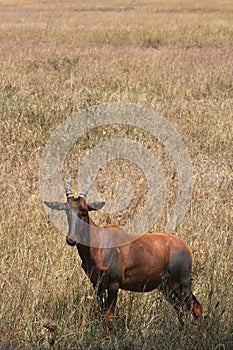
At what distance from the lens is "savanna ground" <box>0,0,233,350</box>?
3633mm

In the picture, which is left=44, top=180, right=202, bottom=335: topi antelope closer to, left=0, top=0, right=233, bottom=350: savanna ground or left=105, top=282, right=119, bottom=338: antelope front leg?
left=105, top=282, right=119, bottom=338: antelope front leg

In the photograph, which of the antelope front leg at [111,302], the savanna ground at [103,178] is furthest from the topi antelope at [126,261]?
the savanna ground at [103,178]

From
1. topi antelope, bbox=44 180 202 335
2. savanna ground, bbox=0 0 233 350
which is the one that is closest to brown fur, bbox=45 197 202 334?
topi antelope, bbox=44 180 202 335

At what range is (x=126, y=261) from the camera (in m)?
3.49

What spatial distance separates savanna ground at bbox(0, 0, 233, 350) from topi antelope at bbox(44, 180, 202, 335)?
6.1 inches

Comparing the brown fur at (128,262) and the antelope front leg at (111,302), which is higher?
the brown fur at (128,262)

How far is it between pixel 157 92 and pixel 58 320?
7237 mm

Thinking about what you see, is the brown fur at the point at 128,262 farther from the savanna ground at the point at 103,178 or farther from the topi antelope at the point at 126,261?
the savanna ground at the point at 103,178

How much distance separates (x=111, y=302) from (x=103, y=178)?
3068 millimetres

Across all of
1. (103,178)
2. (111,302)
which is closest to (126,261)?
(111,302)

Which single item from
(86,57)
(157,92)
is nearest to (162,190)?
(157,92)

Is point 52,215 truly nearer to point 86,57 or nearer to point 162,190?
point 162,190

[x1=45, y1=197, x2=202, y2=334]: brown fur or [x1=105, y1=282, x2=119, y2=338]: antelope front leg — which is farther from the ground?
[x1=45, y1=197, x2=202, y2=334]: brown fur

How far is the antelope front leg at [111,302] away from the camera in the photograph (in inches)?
134
